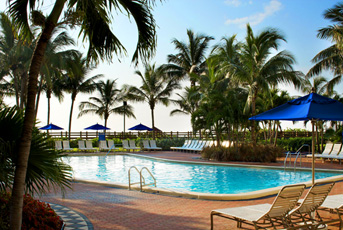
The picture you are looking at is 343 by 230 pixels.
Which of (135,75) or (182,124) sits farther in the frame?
(182,124)

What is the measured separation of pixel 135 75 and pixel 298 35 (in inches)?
692

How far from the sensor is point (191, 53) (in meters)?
30.1

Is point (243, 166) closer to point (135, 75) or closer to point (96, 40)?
point (96, 40)

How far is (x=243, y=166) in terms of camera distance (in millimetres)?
14141

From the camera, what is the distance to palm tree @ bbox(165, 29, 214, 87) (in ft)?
98.6

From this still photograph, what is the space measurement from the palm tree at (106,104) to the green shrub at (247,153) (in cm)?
1640

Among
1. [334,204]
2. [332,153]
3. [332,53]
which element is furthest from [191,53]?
[334,204]

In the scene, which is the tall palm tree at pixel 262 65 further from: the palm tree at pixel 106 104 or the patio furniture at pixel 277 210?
the palm tree at pixel 106 104

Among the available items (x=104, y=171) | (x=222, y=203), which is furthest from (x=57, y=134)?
(x=222, y=203)

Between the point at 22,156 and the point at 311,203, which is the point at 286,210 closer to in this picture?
the point at 311,203

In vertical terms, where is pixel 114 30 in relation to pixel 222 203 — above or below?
above

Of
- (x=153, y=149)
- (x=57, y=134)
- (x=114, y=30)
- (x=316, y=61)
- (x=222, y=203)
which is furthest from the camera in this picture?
(x=57, y=134)

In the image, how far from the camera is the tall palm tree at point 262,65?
1686 cm

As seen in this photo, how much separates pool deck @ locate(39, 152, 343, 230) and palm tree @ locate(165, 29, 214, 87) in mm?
22707
